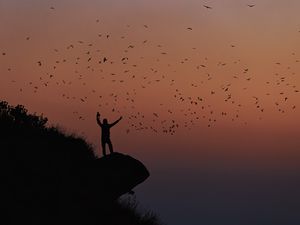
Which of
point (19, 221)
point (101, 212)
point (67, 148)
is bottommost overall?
point (19, 221)

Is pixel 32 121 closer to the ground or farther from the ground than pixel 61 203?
farther from the ground

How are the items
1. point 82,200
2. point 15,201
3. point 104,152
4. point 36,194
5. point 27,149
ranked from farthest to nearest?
point 104,152 → point 27,149 → point 82,200 → point 36,194 → point 15,201

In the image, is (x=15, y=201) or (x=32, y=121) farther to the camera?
(x=32, y=121)

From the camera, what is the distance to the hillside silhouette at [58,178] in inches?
894

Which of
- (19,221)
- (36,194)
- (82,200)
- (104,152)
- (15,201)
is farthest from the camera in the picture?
(104,152)

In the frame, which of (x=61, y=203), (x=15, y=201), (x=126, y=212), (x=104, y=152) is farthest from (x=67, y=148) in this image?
(x=15, y=201)

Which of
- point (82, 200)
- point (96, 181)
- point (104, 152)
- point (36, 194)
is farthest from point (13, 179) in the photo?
point (104, 152)

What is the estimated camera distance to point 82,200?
2581cm

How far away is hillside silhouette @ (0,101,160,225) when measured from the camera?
2270 cm

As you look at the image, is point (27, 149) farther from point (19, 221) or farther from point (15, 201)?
point (19, 221)

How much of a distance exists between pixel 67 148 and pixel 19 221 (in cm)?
1033

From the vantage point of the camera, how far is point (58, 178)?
2638 cm

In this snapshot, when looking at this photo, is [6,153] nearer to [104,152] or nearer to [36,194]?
[36,194]

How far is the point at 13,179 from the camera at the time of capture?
23906 millimetres
